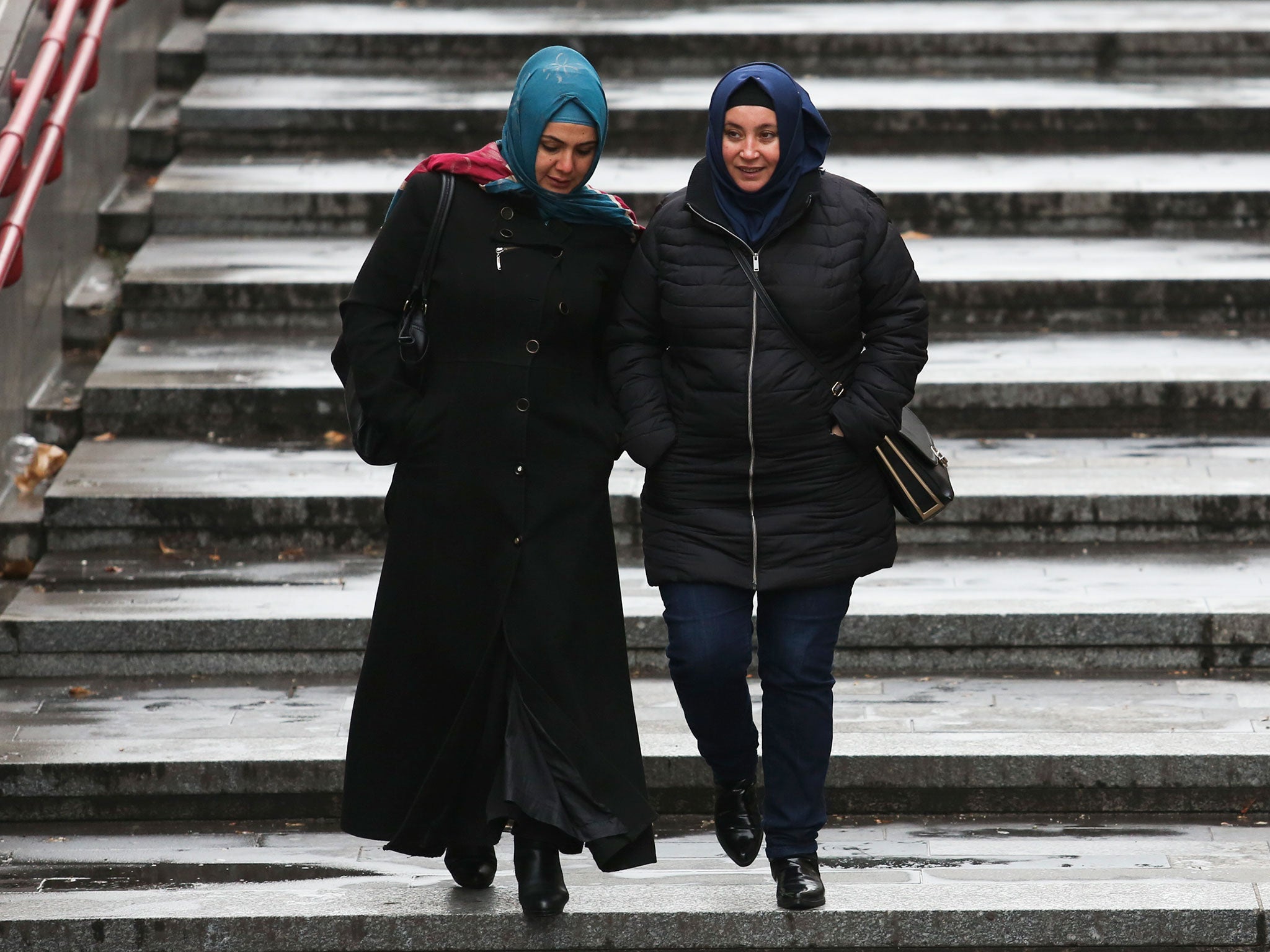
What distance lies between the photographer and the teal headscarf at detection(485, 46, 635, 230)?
12.6 ft

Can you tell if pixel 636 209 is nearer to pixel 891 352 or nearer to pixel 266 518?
pixel 266 518

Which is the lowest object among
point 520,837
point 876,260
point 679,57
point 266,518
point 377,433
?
point 520,837

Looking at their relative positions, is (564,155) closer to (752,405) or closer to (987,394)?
(752,405)

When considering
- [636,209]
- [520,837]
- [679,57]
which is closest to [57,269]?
[636,209]

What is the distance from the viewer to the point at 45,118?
21.7 feet

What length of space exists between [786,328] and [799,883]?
1.34 m

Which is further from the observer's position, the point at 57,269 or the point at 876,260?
the point at 57,269

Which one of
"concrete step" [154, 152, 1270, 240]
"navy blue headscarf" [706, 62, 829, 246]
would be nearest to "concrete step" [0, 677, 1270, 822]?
"navy blue headscarf" [706, 62, 829, 246]

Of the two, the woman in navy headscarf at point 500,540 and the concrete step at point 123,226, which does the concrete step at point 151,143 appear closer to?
the concrete step at point 123,226

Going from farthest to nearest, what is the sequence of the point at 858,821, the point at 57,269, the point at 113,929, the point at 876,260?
the point at 57,269, the point at 858,821, the point at 113,929, the point at 876,260

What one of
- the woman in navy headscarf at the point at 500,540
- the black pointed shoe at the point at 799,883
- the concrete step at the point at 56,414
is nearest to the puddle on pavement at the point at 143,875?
the woman in navy headscarf at the point at 500,540

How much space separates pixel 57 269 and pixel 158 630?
2.02m

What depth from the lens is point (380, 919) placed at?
430cm

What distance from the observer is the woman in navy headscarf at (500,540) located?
404cm
